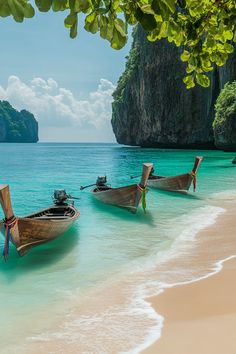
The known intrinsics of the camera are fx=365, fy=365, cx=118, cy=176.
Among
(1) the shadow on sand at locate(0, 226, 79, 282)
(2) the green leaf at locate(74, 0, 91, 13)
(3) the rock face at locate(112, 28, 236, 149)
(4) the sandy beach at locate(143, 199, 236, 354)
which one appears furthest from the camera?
(3) the rock face at locate(112, 28, 236, 149)

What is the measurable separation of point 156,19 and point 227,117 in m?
43.7

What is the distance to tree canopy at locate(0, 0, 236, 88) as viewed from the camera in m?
1.54

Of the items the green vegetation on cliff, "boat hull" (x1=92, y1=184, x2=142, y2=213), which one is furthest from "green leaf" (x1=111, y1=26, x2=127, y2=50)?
the green vegetation on cliff

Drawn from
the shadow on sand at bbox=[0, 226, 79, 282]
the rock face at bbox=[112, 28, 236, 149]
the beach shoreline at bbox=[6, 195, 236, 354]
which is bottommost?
the shadow on sand at bbox=[0, 226, 79, 282]

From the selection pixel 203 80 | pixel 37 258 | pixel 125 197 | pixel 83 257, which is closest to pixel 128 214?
pixel 125 197

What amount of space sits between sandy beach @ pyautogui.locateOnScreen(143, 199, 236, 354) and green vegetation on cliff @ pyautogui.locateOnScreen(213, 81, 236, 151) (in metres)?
37.5

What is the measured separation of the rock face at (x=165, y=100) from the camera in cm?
6238

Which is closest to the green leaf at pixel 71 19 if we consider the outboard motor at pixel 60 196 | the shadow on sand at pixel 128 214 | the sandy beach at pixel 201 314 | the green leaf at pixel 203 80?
the green leaf at pixel 203 80

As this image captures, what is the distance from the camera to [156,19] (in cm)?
205

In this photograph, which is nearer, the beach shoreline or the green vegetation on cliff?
the beach shoreline

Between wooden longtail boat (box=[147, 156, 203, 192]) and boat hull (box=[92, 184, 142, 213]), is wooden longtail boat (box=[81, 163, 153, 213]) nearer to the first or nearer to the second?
boat hull (box=[92, 184, 142, 213])

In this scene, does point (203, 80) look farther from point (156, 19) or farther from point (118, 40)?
point (118, 40)

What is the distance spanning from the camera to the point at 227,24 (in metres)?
2.78

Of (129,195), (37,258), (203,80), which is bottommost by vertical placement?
(37,258)
